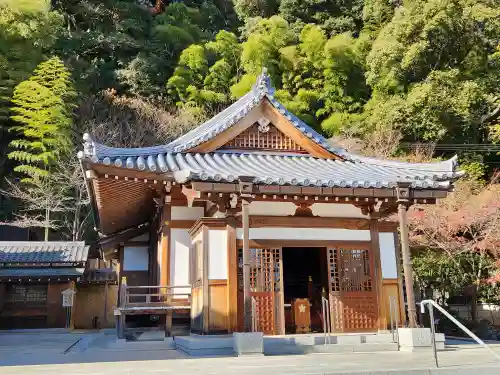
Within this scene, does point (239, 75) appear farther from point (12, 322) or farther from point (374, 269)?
point (374, 269)

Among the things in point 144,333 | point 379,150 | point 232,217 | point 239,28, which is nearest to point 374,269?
point 232,217

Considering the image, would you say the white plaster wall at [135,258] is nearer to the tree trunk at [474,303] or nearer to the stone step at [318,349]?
the stone step at [318,349]

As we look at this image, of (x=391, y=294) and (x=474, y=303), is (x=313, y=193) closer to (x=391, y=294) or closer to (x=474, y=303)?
(x=391, y=294)

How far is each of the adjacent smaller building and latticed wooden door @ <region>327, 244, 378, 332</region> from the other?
46.0 feet

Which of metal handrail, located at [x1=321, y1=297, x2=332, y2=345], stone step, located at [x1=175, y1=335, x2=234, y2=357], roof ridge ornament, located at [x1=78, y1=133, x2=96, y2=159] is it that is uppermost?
roof ridge ornament, located at [x1=78, y1=133, x2=96, y2=159]

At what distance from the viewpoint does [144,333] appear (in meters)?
10.9

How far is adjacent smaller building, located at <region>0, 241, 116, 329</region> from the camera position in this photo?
20250 millimetres

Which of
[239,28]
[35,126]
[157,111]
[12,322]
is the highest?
[239,28]

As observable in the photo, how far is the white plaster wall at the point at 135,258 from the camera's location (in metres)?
14.0

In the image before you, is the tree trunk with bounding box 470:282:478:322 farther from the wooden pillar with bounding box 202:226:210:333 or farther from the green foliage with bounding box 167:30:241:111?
the green foliage with bounding box 167:30:241:111

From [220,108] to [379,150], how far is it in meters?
11.2

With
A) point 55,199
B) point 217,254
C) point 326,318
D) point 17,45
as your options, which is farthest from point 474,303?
point 17,45

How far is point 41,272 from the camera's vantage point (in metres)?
20.4

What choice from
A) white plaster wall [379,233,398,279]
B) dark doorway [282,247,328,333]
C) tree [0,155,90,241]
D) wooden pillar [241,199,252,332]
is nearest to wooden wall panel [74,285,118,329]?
tree [0,155,90,241]
